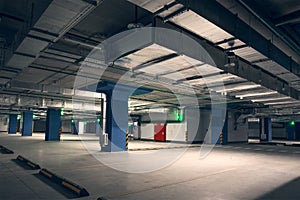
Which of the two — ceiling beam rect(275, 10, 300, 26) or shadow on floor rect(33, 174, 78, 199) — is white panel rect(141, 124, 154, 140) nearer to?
shadow on floor rect(33, 174, 78, 199)

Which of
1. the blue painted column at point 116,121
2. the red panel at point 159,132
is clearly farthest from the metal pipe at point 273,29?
the red panel at point 159,132

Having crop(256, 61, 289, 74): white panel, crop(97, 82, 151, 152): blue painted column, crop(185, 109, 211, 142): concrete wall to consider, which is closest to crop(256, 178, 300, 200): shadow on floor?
crop(256, 61, 289, 74): white panel

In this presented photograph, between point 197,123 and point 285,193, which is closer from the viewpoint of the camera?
point 285,193

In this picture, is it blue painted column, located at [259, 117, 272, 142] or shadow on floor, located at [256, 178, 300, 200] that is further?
blue painted column, located at [259, 117, 272, 142]

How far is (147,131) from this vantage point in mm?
31828

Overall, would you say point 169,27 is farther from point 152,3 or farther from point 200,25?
point 152,3

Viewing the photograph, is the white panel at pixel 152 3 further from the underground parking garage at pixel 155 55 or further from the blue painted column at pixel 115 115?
the blue painted column at pixel 115 115

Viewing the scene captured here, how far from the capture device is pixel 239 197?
5672 millimetres

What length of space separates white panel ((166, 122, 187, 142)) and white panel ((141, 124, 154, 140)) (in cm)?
300

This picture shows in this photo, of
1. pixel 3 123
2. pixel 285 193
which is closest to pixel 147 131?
pixel 285 193

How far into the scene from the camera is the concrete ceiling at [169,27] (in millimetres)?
5368

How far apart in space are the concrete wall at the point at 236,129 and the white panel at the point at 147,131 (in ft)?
33.3

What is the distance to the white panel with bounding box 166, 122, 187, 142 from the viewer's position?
2669cm

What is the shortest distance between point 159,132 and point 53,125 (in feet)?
42.9
